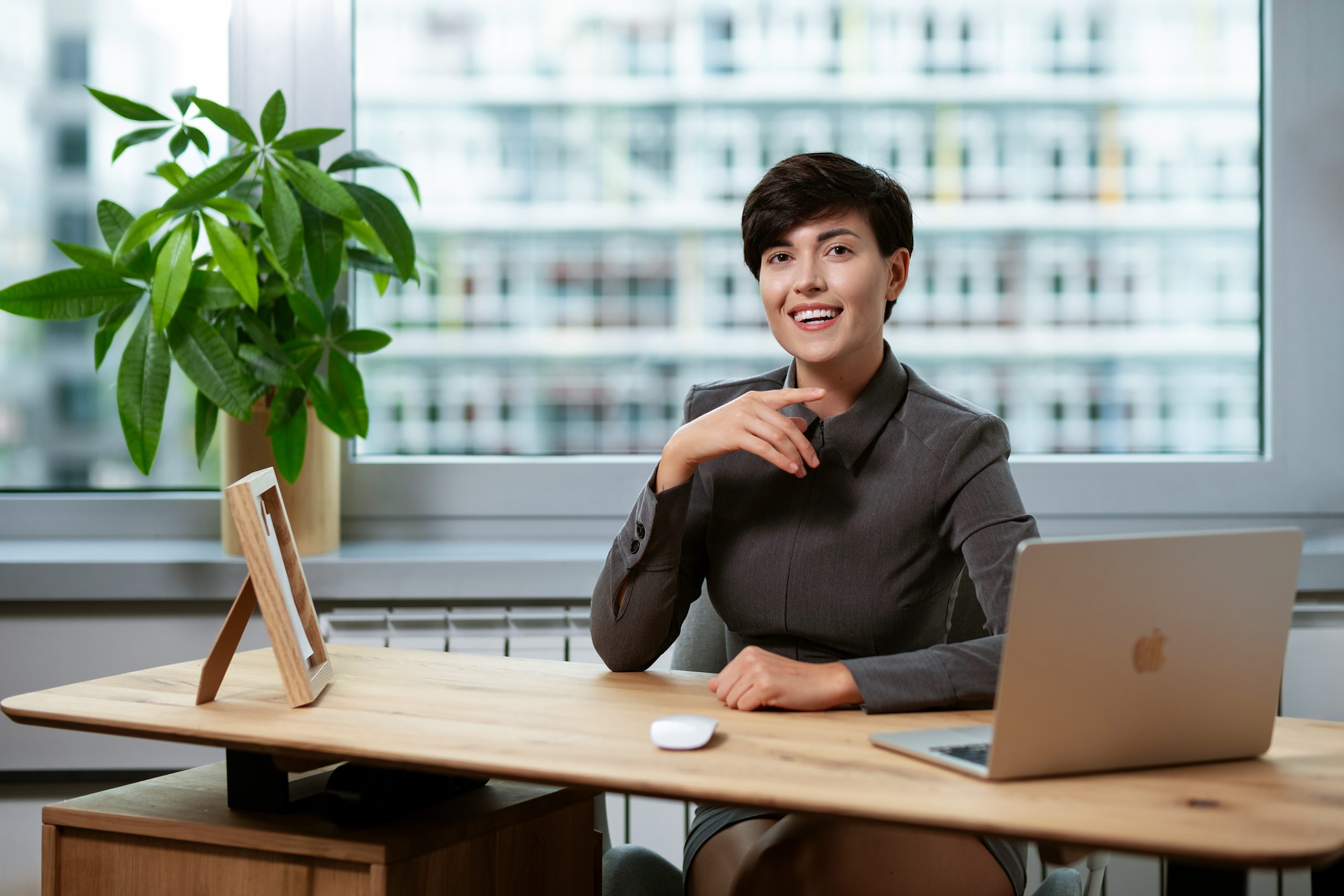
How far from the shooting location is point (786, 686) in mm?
1212

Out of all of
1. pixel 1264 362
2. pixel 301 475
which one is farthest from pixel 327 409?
pixel 1264 362

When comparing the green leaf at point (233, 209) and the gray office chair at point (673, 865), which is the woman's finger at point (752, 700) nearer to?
the gray office chair at point (673, 865)

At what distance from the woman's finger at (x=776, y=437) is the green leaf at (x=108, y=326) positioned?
1227 millimetres

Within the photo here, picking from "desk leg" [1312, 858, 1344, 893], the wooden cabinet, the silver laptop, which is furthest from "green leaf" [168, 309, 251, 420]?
"desk leg" [1312, 858, 1344, 893]

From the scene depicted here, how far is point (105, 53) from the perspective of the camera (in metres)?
2.44

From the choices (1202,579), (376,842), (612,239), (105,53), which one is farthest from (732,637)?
(105,53)

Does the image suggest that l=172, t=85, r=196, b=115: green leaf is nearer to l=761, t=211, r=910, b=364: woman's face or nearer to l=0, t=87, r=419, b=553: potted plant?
l=0, t=87, r=419, b=553: potted plant

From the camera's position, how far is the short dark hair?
150cm

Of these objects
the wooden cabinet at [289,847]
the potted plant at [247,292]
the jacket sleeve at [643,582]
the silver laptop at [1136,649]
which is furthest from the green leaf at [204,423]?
the silver laptop at [1136,649]

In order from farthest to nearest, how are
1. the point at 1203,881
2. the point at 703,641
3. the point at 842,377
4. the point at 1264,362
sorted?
the point at 1264,362 < the point at 703,641 < the point at 842,377 < the point at 1203,881

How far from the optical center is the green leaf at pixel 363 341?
6.93 feet

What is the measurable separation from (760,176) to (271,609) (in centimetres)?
160

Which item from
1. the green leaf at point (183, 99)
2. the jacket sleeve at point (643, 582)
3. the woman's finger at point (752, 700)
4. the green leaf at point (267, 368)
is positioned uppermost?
the green leaf at point (183, 99)

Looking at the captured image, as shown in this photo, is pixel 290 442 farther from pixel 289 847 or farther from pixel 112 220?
pixel 289 847
